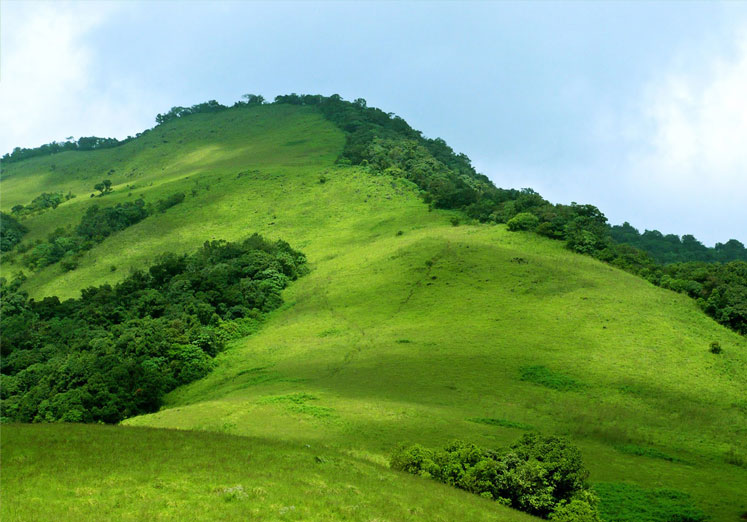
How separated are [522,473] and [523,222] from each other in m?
67.2

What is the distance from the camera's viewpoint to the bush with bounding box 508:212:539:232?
313 feet

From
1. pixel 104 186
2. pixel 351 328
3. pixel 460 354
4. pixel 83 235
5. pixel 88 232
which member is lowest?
pixel 460 354

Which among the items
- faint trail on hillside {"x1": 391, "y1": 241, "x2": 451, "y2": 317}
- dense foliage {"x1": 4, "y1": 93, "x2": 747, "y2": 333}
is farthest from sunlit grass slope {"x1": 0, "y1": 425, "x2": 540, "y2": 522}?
dense foliage {"x1": 4, "y1": 93, "x2": 747, "y2": 333}

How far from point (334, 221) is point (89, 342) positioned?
2021 inches

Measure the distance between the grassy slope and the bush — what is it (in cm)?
246

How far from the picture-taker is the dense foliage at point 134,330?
58781mm

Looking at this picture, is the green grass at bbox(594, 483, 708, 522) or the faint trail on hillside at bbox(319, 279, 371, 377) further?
the faint trail on hillside at bbox(319, 279, 371, 377)

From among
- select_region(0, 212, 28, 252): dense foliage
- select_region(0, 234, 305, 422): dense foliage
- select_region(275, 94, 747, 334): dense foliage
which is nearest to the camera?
select_region(0, 234, 305, 422): dense foliage

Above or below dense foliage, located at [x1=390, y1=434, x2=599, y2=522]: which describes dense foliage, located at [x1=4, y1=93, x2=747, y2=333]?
above

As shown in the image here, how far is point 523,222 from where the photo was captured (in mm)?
95688

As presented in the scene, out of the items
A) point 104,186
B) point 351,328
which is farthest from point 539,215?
point 104,186

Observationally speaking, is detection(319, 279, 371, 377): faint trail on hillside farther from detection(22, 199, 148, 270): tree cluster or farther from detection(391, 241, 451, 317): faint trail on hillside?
detection(22, 199, 148, 270): tree cluster

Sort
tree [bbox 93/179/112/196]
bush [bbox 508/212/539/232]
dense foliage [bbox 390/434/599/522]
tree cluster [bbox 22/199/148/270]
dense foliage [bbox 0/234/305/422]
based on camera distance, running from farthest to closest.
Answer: tree [bbox 93/179/112/196] → tree cluster [bbox 22/199/148/270] → bush [bbox 508/212/539/232] → dense foliage [bbox 0/234/305/422] → dense foliage [bbox 390/434/599/522]

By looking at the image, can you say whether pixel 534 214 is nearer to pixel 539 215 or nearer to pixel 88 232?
pixel 539 215
